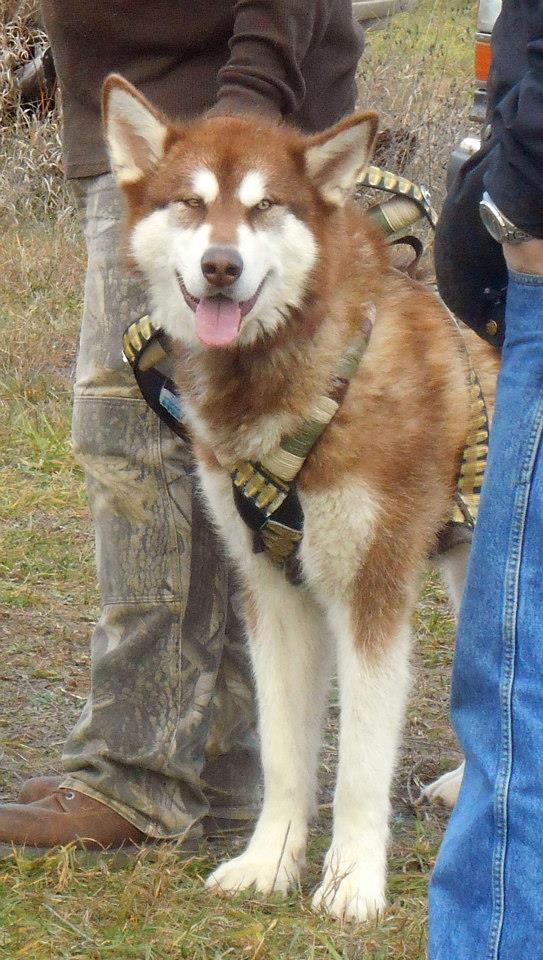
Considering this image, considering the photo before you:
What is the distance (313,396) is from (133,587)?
613 mm

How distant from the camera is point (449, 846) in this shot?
1.67m

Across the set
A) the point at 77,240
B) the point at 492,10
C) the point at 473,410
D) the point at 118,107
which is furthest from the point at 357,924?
the point at 77,240

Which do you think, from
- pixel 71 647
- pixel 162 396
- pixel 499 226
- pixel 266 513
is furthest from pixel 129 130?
pixel 71 647

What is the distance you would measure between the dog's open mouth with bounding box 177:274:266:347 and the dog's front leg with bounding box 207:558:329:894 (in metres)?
0.53

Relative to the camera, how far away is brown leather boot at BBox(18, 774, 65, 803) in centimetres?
289

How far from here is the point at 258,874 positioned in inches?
105

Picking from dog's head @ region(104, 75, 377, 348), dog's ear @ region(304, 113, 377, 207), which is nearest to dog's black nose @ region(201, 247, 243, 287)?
dog's head @ region(104, 75, 377, 348)

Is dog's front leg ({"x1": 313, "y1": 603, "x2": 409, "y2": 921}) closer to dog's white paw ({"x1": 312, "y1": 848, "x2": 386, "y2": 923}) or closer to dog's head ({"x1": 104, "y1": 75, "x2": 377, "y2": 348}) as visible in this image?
dog's white paw ({"x1": 312, "y1": 848, "x2": 386, "y2": 923})

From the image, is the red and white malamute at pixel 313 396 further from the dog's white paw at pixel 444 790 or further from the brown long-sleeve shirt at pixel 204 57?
the dog's white paw at pixel 444 790

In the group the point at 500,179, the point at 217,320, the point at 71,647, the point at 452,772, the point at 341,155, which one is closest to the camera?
the point at 500,179

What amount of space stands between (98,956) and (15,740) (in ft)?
3.73

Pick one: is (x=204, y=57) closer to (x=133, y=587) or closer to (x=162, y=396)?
(x=162, y=396)

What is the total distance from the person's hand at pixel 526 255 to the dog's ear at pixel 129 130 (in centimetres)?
116

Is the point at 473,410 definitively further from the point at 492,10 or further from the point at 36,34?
the point at 36,34
